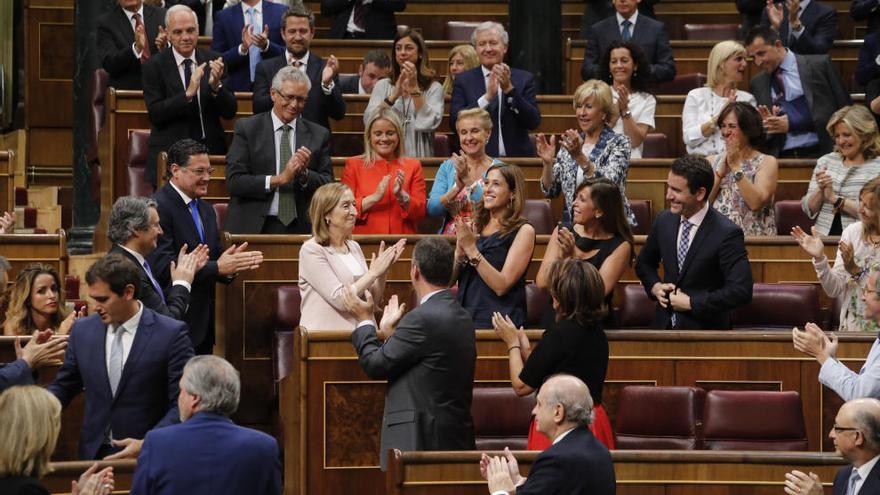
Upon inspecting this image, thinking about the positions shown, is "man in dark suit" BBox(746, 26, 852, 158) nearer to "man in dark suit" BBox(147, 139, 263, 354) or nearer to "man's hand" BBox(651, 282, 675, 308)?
"man's hand" BBox(651, 282, 675, 308)

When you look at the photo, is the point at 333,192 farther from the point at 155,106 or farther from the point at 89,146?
the point at 89,146

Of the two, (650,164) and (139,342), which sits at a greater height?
(650,164)

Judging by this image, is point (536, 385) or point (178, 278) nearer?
point (536, 385)

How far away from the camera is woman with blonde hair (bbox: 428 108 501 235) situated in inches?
273

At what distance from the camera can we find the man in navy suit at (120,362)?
495cm

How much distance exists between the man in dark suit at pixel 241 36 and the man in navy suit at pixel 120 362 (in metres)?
3.78

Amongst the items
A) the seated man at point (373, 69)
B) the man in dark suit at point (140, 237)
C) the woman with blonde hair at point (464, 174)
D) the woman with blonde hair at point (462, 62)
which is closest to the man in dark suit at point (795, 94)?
the woman with blonde hair at point (462, 62)

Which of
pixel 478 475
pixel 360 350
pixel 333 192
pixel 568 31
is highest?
pixel 568 31

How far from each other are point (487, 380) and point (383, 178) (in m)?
1.39

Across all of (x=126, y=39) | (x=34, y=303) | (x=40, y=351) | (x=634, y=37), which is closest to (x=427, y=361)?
(x=40, y=351)

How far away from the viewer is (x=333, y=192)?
6051 millimetres

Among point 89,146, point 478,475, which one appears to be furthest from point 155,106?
point 478,475

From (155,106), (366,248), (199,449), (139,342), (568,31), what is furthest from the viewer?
(568,31)

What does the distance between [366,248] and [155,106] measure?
161 cm
